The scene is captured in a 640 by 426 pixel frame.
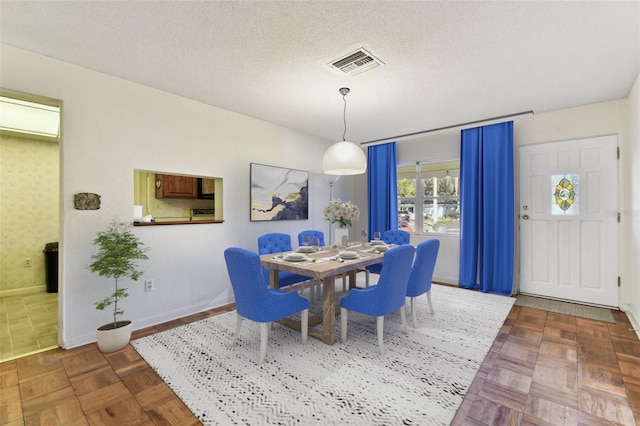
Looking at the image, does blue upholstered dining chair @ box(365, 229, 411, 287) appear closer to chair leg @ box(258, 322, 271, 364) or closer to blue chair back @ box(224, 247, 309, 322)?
blue chair back @ box(224, 247, 309, 322)

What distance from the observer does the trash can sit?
4.09 m

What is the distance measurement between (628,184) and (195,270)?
16.9 feet

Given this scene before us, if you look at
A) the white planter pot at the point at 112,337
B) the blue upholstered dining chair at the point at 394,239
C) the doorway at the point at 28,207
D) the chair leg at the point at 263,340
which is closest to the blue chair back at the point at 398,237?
the blue upholstered dining chair at the point at 394,239

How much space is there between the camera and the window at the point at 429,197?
4785 mm

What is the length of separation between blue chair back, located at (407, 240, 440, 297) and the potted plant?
103 inches

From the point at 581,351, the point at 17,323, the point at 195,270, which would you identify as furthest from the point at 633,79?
the point at 17,323

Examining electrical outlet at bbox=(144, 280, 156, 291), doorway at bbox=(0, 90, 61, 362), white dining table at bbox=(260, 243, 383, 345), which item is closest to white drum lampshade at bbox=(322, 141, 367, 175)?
white dining table at bbox=(260, 243, 383, 345)

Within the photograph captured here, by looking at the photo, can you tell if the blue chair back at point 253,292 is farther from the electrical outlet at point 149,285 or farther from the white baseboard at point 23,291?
the white baseboard at point 23,291

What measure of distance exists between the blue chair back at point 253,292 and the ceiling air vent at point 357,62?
5.90 ft

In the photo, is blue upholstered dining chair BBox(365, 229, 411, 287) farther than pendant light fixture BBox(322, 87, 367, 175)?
Yes

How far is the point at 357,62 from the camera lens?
8.07 ft

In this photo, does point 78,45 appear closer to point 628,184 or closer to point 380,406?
point 380,406

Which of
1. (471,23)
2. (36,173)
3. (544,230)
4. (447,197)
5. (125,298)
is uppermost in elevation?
(471,23)

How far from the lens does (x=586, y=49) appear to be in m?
2.28
